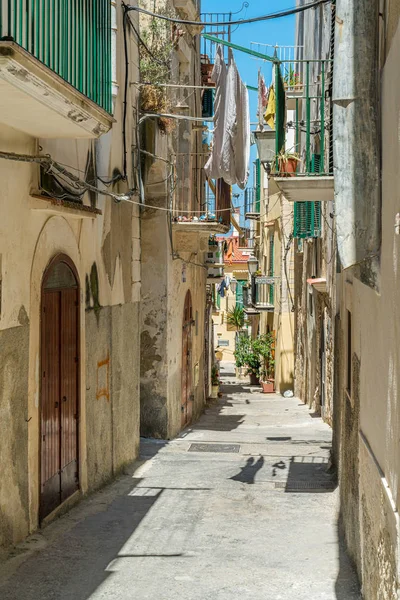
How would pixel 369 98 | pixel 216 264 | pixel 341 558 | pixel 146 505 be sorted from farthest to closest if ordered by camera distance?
pixel 216 264
pixel 146 505
pixel 341 558
pixel 369 98

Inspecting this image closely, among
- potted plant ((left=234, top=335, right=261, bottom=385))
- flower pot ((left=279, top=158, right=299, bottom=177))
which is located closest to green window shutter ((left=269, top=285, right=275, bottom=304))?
potted plant ((left=234, top=335, right=261, bottom=385))

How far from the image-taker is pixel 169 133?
15039 millimetres

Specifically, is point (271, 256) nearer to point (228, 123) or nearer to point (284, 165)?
point (228, 123)

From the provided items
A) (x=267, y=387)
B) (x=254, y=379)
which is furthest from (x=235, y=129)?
(x=254, y=379)

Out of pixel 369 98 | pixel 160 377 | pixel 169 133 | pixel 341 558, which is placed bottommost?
pixel 341 558

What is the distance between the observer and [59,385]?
345 inches

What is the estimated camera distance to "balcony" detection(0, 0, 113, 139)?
18.2 ft

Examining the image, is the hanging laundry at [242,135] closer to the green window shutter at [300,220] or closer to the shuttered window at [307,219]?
the shuttered window at [307,219]

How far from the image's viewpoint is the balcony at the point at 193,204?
16.0 meters

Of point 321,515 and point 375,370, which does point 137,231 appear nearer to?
point 321,515

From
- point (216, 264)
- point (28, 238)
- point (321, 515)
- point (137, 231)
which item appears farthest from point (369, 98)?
point (216, 264)

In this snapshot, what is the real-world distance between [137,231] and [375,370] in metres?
7.41

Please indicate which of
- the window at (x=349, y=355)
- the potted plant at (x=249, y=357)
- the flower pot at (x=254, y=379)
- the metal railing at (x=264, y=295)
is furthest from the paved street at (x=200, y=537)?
the flower pot at (x=254, y=379)

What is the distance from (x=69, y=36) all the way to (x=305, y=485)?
20.2 feet
